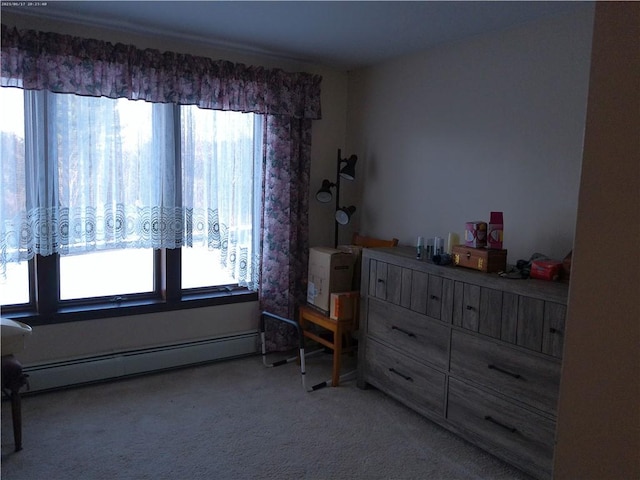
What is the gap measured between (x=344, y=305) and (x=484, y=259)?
3.79 ft

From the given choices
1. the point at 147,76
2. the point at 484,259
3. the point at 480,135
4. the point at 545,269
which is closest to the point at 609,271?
the point at 545,269

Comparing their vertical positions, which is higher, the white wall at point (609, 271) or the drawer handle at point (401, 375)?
the white wall at point (609, 271)

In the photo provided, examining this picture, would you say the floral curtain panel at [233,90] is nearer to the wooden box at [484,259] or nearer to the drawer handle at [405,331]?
the drawer handle at [405,331]

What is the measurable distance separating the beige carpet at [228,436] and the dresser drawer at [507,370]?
42cm

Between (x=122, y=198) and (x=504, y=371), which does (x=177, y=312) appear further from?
(x=504, y=371)

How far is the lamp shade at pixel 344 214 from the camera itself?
4062 mm

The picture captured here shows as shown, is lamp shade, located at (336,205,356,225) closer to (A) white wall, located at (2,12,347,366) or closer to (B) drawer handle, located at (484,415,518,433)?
(A) white wall, located at (2,12,347,366)

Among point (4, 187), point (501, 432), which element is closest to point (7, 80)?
point (4, 187)

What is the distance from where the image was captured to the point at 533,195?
2977 millimetres

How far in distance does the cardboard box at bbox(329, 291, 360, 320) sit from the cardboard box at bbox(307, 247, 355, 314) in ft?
0.35

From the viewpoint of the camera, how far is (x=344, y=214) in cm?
406

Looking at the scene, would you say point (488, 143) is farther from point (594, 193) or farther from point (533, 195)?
point (594, 193)

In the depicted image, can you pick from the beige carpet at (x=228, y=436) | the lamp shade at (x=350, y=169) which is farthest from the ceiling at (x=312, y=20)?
the beige carpet at (x=228, y=436)

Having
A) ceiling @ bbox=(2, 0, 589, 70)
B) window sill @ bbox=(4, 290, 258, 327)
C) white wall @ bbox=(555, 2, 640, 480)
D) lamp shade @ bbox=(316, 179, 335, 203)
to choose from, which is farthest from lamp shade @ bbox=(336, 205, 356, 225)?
white wall @ bbox=(555, 2, 640, 480)
